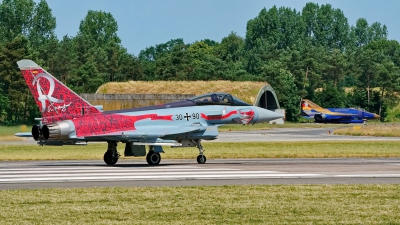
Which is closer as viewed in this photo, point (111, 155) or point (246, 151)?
point (111, 155)

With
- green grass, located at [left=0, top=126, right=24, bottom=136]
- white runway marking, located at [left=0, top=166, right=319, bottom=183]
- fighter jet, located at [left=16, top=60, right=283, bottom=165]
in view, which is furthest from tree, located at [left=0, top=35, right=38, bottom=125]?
white runway marking, located at [left=0, top=166, right=319, bottom=183]

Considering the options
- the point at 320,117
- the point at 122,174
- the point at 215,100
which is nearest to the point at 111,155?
the point at 215,100

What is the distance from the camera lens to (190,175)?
21.2 metres

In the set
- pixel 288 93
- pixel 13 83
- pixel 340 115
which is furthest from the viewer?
pixel 288 93

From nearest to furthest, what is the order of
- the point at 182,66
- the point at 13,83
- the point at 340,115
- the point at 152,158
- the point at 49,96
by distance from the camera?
the point at 49,96
the point at 152,158
the point at 13,83
the point at 340,115
the point at 182,66

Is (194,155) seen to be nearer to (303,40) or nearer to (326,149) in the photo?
(326,149)

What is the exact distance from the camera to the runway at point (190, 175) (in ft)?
62.7

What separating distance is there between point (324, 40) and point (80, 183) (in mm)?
170377

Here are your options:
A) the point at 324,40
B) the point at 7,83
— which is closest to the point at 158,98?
the point at 7,83

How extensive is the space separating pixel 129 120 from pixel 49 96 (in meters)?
2.86

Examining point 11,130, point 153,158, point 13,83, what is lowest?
point 153,158

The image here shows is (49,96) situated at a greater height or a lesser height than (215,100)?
greater

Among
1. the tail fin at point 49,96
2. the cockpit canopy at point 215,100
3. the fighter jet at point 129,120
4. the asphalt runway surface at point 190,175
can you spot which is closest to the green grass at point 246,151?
the cockpit canopy at point 215,100

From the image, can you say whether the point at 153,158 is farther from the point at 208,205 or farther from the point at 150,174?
the point at 208,205
